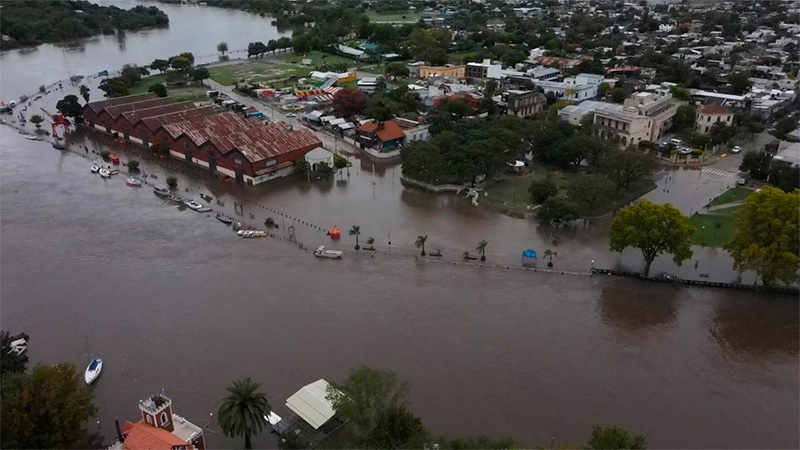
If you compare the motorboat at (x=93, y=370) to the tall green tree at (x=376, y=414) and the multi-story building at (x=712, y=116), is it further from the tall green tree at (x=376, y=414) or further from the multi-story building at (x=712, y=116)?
the multi-story building at (x=712, y=116)

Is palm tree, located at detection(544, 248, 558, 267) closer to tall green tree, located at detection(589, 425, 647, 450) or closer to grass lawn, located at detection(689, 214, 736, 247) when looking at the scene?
grass lawn, located at detection(689, 214, 736, 247)

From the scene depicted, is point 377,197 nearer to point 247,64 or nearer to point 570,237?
point 570,237

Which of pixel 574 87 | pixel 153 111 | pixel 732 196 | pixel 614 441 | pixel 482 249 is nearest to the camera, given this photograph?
pixel 614 441

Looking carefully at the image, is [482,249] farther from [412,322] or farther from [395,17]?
[395,17]

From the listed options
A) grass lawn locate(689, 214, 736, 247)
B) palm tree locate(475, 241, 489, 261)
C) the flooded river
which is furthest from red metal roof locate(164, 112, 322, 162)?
grass lawn locate(689, 214, 736, 247)

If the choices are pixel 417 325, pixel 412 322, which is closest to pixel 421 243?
pixel 412 322

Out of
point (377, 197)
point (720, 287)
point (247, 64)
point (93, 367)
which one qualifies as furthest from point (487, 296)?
point (247, 64)

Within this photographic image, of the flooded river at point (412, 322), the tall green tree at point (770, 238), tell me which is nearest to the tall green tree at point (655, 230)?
the flooded river at point (412, 322)

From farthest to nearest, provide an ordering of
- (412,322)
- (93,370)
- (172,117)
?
(172,117) → (412,322) → (93,370)
